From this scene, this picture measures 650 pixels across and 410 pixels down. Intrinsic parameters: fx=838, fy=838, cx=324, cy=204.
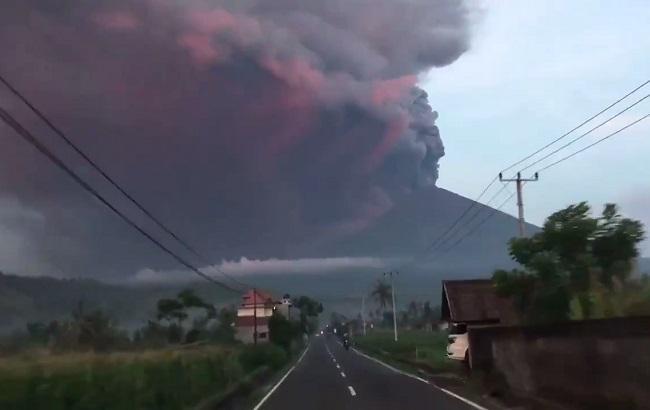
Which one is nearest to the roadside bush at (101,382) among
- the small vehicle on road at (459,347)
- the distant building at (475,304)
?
the small vehicle on road at (459,347)

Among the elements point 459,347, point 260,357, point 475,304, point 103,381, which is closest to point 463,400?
point 103,381

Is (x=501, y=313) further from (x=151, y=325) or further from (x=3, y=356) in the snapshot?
(x=3, y=356)

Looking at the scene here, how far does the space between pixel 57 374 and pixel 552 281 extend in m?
14.2

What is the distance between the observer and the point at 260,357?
53.4 m

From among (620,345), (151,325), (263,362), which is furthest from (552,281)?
(151,325)

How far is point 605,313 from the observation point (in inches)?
799

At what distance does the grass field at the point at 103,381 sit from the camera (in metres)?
11.1

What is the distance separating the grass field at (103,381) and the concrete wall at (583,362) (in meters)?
9.35

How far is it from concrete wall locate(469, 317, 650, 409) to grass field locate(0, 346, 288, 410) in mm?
9346

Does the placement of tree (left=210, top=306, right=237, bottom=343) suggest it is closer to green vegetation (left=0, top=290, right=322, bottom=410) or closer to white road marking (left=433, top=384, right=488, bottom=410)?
green vegetation (left=0, top=290, right=322, bottom=410)

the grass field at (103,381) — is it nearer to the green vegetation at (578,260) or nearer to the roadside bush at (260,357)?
the green vegetation at (578,260)

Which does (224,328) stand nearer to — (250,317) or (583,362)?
(250,317)

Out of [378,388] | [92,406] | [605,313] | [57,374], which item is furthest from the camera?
[378,388]

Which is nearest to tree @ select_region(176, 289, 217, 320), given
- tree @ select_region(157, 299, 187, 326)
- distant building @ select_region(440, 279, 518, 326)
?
tree @ select_region(157, 299, 187, 326)
